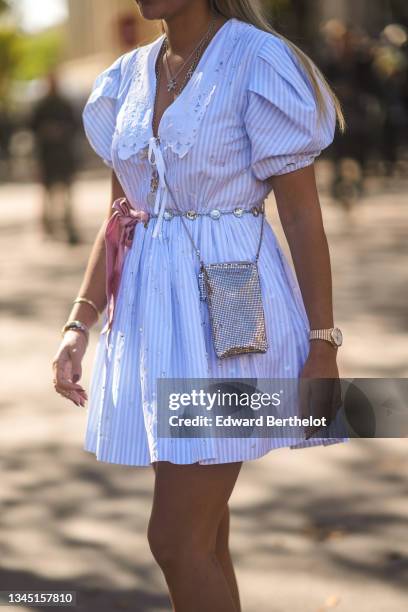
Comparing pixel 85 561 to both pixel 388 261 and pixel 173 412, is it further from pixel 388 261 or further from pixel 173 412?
pixel 388 261

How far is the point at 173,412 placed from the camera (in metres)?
2.70

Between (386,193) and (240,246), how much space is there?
14.7 meters

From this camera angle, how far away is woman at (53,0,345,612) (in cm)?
268

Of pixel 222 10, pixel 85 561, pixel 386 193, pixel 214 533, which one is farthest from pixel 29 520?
pixel 386 193

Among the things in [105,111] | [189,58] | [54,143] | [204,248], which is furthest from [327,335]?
[54,143]

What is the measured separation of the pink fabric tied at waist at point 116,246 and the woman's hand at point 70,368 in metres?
0.08

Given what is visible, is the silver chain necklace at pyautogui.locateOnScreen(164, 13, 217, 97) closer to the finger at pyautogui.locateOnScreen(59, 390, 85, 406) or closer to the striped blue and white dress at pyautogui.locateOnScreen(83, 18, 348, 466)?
the striped blue and white dress at pyautogui.locateOnScreen(83, 18, 348, 466)

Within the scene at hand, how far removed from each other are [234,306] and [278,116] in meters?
0.40

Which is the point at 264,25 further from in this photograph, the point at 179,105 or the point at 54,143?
the point at 54,143

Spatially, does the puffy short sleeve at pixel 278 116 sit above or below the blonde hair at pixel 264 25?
below

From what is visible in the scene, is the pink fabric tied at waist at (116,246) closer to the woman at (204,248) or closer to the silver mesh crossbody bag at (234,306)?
the woman at (204,248)

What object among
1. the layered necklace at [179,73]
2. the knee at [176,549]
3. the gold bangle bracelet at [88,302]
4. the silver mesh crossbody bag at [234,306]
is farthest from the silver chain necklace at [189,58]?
the knee at [176,549]

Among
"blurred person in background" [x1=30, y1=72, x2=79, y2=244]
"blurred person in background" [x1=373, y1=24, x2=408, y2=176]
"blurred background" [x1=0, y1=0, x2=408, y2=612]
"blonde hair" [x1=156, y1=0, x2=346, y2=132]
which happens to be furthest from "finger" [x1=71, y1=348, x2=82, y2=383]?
"blurred person in background" [x1=373, y1=24, x2=408, y2=176]

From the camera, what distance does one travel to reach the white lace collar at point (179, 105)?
9.00ft
